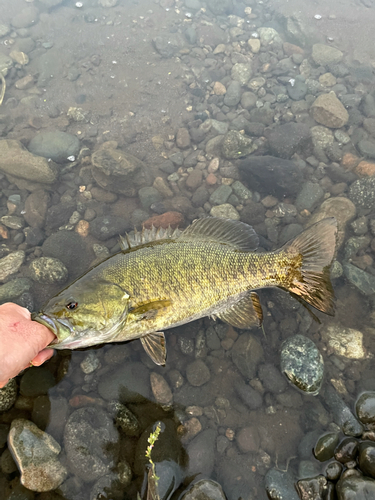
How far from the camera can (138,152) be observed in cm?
579

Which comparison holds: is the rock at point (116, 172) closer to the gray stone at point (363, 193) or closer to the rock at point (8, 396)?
the rock at point (8, 396)

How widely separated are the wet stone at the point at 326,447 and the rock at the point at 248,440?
62 cm

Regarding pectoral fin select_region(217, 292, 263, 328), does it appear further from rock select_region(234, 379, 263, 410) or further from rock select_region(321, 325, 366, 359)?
rock select_region(321, 325, 366, 359)

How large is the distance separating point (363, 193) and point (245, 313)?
303 centimetres

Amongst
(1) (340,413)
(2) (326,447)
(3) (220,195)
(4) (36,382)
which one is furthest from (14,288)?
(1) (340,413)

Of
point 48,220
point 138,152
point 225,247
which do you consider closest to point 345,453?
point 225,247

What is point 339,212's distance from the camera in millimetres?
4711

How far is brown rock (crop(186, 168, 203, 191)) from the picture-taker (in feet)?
17.5

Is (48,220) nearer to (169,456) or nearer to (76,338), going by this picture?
(76,338)

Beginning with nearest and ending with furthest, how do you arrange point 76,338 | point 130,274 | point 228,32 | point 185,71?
1. point 76,338
2. point 130,274
3. point 185,71
4. point 228,32

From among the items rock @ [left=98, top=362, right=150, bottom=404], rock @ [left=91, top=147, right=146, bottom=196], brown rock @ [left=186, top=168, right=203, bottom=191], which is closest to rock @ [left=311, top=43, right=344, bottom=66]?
brown rock @ [left=186, top=168, right=203, bottom=191]

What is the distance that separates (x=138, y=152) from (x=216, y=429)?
486cm

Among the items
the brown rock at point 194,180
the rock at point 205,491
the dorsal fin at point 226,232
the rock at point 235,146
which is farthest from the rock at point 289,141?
the rock at point 205,491

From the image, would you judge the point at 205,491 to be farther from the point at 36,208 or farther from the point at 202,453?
the point at 36,208
